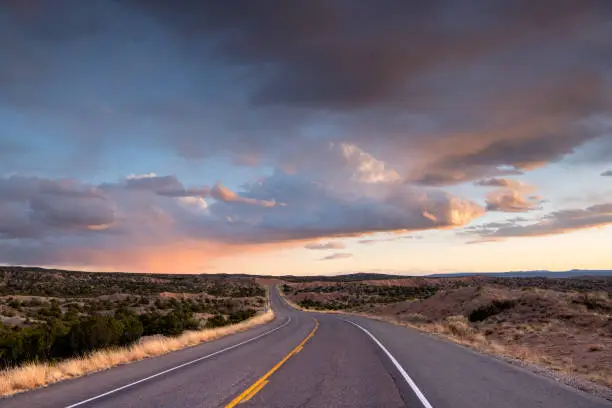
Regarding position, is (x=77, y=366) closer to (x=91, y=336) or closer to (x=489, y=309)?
(x=91, y=336)

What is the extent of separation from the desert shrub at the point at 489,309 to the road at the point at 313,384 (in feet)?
98.9

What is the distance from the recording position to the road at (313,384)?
10070 millimetres

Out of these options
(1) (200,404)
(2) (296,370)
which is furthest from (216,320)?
(1) (200,404)

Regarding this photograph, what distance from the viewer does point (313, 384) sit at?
39.4ft

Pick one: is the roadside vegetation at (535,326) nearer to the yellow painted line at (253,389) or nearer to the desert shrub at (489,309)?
the desert shrub at (489,309)

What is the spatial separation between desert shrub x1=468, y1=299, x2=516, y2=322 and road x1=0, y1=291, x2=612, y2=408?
98.9 feet

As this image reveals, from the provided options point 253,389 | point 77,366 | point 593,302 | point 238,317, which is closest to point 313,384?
point 253,389

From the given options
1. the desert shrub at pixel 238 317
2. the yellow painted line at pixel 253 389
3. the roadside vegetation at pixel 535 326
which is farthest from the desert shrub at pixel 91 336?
the desert shrub at pixel 238 317

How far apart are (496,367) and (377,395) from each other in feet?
21.8

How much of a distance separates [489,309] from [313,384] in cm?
4005

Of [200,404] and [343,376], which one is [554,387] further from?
[200,404]

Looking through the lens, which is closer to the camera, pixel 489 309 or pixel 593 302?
pixel 593 302

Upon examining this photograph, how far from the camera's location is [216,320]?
40.8 m

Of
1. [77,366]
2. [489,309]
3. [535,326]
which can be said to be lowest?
[535,326]
